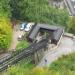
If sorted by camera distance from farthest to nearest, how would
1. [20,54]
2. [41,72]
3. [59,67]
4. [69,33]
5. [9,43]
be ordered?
[69,33], [9,43], [20,54], [59,67], [41,72]

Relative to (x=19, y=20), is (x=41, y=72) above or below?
below

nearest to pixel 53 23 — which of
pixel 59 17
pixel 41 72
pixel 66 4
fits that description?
pixel 59 17

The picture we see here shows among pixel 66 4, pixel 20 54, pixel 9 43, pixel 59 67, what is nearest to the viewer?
pixel 59 67

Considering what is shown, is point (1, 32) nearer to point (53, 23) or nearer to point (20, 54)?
point (20, 54)

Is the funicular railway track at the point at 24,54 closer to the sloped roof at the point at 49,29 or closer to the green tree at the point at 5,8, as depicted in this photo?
the sloped roof at the point at 49,29

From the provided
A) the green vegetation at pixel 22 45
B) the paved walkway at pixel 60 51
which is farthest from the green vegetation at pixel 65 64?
the green vegetation at pixel 22 45

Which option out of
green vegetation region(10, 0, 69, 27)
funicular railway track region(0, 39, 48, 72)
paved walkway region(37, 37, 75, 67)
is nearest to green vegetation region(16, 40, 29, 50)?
funicular railway track region(0, 39, 48, 72)

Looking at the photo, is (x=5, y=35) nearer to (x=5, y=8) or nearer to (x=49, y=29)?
(x=5, y=8)
